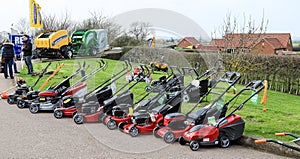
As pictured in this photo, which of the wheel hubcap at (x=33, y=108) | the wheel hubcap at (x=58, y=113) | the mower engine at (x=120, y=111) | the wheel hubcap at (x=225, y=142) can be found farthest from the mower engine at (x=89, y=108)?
the wheel hubcap at (x=225, y=142)

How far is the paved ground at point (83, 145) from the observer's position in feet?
15.3

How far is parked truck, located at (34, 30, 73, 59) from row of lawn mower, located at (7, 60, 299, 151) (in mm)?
10447

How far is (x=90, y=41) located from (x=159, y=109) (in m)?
13.2

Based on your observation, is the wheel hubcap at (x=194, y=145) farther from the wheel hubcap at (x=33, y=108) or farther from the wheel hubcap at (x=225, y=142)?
the wheel hubcap at (x=33, y=108)

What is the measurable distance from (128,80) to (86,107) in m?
1.38

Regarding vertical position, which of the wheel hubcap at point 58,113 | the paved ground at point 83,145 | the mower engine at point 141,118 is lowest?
the paved ground at point 83,145

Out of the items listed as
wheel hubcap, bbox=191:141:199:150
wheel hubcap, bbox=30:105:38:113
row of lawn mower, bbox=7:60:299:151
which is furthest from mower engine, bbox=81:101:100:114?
wheel hubcap, bbox=191:141:199:150

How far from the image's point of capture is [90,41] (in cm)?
1820

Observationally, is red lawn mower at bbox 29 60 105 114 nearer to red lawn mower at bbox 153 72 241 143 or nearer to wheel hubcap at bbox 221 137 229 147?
red lawn mower at bbox 153 72 241 143

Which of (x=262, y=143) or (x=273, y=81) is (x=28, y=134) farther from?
(x=273, y=81)

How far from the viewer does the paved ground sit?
4664 millimetres

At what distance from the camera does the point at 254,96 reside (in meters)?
5.02

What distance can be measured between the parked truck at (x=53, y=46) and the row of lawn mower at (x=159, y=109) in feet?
34.3

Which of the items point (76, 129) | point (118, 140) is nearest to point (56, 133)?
point (76, 129)
